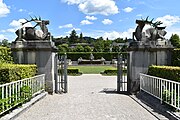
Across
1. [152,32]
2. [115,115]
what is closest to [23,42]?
[152,32]

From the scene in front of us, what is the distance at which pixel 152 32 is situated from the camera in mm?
11992

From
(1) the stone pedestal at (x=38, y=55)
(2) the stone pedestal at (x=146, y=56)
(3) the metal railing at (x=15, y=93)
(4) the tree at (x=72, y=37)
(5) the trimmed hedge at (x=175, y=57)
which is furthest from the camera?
(4) the tree at (x=72, y=37)

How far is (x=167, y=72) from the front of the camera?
855cm

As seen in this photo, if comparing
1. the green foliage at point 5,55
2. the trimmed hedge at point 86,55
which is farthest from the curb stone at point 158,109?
the trimmed hedge at point 86,55

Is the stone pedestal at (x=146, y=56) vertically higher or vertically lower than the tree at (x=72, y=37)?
lower

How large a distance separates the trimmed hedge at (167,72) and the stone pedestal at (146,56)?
0.86 metres

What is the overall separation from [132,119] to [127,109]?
4.81 ft

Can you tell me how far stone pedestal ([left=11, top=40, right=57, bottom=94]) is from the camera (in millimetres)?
11938

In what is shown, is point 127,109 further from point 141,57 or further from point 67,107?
point 141,57

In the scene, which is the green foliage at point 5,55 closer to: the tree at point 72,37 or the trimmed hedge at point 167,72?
the trimmed hedge at point 167,72

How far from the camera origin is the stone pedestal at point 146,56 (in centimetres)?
1178

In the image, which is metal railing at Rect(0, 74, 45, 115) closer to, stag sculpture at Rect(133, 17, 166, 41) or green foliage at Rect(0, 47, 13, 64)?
green foliage at Rect(0, 47, 13, 64)

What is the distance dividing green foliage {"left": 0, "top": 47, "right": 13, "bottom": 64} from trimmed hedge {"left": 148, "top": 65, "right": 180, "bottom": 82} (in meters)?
5.90

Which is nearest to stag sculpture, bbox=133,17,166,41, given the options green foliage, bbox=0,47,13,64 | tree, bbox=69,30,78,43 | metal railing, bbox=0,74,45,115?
metal railing, bbox=0,74,45,115
